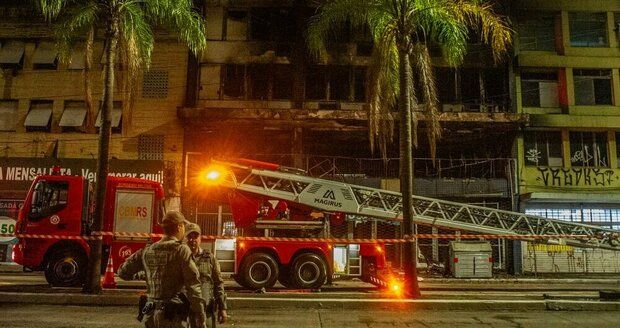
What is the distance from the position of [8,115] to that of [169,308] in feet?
78.8

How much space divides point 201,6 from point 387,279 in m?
17.1

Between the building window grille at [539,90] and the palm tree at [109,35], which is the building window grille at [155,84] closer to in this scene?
the palm tree at [109,35]

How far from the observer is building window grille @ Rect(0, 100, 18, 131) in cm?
2389

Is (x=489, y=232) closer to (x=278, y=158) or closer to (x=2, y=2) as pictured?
(x=278, y=158)

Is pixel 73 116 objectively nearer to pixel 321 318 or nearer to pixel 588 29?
pixel 321 318

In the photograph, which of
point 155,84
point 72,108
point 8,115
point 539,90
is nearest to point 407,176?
point 155,84

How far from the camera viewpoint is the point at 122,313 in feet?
32.1

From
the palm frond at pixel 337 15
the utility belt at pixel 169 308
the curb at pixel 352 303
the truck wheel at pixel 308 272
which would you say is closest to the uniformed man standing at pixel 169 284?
the utility belt at pixel 169 308

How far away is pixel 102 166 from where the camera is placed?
40.9 ft

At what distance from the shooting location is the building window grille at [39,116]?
23.5 metres

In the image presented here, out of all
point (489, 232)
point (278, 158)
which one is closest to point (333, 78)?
point (278, 158)

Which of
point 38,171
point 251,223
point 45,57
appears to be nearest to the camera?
point 251,223

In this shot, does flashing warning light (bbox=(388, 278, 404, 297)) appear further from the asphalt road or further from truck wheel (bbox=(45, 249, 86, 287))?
truck wheel (bbox=(45, 249, 86, 287))

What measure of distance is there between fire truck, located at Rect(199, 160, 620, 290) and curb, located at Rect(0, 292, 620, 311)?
266 cm
